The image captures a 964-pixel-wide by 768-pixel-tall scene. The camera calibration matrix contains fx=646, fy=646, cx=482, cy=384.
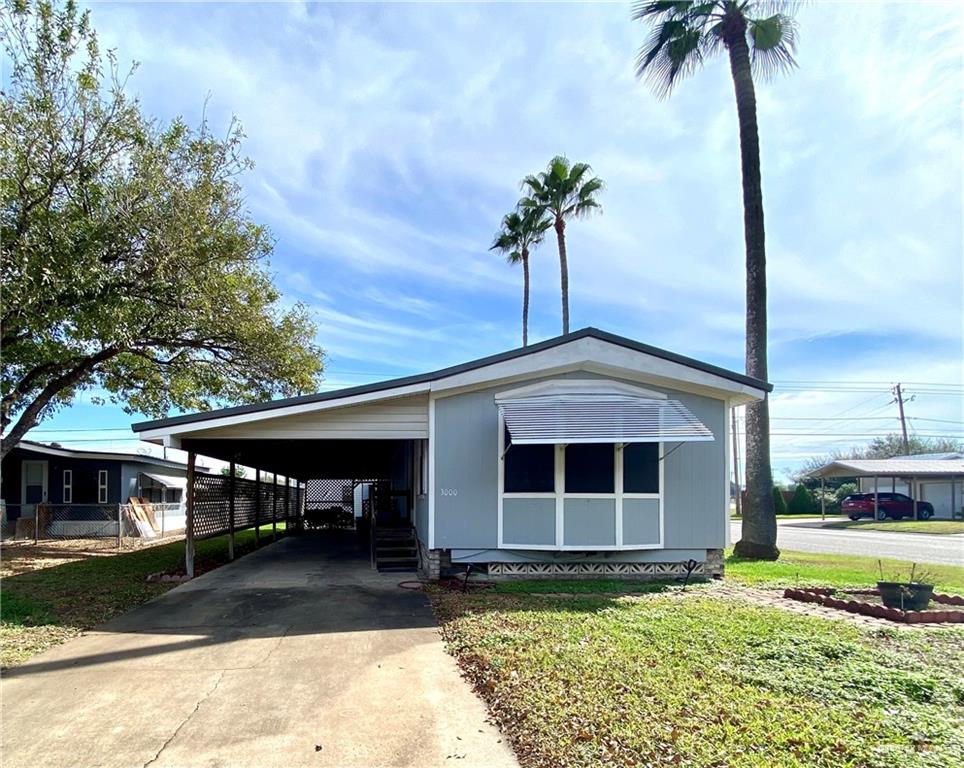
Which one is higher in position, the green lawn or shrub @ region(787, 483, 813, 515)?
the green lawn

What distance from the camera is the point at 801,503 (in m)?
39.0

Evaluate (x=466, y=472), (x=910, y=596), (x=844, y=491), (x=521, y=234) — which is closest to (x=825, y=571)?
(x=910, y=596)

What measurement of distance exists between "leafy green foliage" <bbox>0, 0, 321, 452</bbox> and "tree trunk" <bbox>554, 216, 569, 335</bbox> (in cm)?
1224

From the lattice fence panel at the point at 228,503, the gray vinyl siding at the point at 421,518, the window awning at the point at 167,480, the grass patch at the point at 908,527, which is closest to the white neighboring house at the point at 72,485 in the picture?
the window awning at the point at 167,480

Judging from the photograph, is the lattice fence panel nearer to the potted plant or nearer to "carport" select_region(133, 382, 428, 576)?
"carport" select_region(133, 382, 428, 576)

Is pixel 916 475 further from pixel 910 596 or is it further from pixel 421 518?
pixel 421 518

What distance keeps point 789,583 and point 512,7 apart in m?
8.70

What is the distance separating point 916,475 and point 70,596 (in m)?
33.2

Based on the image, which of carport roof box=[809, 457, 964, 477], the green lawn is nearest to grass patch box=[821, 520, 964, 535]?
carport roof box=[809, 457, 964, 477]

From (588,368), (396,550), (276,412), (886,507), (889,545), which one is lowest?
(886,507)

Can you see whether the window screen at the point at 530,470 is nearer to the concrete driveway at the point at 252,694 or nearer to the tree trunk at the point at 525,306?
the concrete driveway at the point at 252,694

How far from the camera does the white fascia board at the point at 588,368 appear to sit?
8875mm

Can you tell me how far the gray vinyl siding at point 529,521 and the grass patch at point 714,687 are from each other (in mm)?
2149

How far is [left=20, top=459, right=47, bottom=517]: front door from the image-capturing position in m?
18.2
